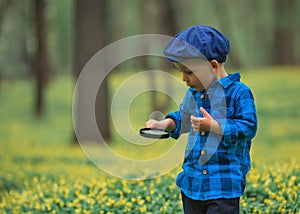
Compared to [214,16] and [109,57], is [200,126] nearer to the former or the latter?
[109,57]

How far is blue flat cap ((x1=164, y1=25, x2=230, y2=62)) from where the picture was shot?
3035mm

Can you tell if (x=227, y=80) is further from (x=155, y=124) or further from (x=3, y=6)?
(x=3, y=6)

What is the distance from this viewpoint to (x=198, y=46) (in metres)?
3.04

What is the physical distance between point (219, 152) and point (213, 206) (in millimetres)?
334

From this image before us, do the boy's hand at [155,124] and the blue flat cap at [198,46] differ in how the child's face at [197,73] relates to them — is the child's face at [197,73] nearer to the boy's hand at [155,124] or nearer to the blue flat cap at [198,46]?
the blue flat cap at [198,46]

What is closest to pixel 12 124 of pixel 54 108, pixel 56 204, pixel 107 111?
pixel 54 108

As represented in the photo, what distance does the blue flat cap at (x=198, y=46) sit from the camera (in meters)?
3.04

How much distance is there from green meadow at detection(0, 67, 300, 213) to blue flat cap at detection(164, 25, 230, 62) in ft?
6.15

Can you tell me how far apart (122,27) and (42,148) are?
1968cm

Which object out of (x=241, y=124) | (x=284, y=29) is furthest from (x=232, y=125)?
(x=284, y=29)

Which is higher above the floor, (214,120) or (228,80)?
(228,80)

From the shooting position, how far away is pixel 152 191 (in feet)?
16.1

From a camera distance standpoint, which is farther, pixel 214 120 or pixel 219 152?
pixel 219 152

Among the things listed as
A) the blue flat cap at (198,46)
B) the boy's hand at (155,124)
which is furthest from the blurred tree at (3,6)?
the blue flat cap at (198,46)
